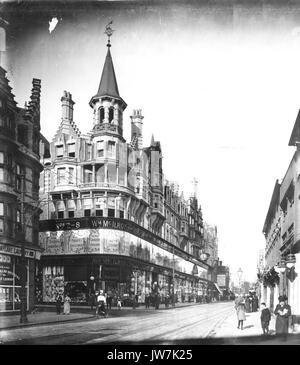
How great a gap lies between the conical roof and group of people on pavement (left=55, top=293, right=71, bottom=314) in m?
5.73

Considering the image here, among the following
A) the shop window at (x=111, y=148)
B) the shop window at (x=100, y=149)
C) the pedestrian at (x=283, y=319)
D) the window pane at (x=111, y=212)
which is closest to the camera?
the pedestrian at (x=283, y=319)

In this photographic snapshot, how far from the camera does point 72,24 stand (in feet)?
41.7

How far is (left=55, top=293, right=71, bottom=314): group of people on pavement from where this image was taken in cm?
1331

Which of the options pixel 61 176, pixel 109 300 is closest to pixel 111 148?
pixel 61 176

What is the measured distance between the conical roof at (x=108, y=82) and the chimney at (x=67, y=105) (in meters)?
0.81

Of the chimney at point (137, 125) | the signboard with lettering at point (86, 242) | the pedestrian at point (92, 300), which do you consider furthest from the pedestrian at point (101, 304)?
the chimney at point (137, 125)

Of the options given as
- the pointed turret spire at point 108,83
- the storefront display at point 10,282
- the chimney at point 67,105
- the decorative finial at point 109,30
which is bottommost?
the storefront display at point 10,282

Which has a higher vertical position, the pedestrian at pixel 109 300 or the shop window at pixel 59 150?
the shop window at pixel 59 150

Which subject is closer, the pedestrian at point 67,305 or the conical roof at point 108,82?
the conical roof at point 108,82

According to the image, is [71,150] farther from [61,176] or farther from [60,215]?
[60,215]

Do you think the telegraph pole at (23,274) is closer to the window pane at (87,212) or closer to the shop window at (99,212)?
the window pane at (87,212)

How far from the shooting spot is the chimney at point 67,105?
13219 mm

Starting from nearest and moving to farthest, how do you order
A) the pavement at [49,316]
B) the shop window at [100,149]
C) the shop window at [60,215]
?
the pavement at [49,316]
the shop window at [100,149]
the shop window at [60,215]
